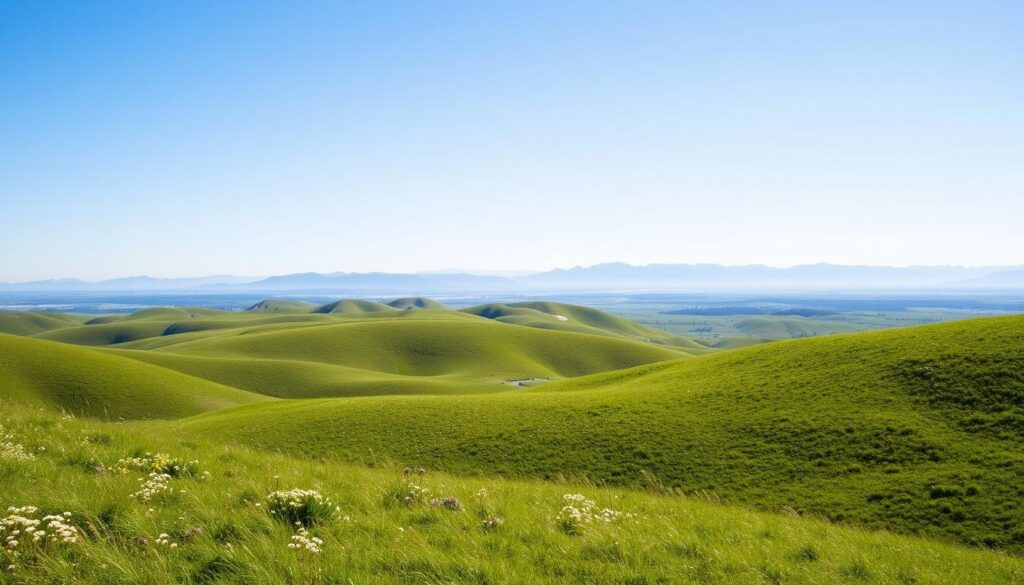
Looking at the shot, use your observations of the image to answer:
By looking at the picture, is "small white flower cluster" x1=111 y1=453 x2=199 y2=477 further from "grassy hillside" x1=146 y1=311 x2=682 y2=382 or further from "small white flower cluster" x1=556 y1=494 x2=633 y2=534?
"grassy hillside" x1=146 y1=311 x2=682 y2=382

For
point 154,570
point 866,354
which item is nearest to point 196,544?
point 154,570

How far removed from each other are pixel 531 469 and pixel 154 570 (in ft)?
68.7

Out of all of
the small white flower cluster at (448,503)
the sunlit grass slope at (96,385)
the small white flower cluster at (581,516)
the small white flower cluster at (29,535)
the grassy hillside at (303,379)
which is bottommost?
the grassy hillside at (303,379)

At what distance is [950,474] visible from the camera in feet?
64.0

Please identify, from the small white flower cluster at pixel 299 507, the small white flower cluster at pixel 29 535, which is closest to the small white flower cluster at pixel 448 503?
the small white flower cluster at pixel 299 507

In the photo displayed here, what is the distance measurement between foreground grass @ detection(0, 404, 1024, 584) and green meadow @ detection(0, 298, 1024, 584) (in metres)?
0.04

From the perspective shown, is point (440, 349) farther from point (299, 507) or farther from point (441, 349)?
point (299, 507)

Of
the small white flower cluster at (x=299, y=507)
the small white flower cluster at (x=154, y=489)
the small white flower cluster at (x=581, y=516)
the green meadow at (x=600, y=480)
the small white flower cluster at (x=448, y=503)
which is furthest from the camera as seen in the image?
the small white flower cluster at (x=448, y=503)

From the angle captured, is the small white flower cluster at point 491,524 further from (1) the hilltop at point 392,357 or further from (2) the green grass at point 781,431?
(1) the hilltop at point 392,357

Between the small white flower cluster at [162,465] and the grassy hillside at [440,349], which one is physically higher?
the small white flower cluster at [162,465]

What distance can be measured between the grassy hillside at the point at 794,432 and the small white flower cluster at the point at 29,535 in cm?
2018

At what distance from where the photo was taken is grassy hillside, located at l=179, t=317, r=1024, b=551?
19078 mm

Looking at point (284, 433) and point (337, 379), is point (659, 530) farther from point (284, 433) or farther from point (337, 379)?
point (337, 379)

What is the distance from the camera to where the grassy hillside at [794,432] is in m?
19.1
